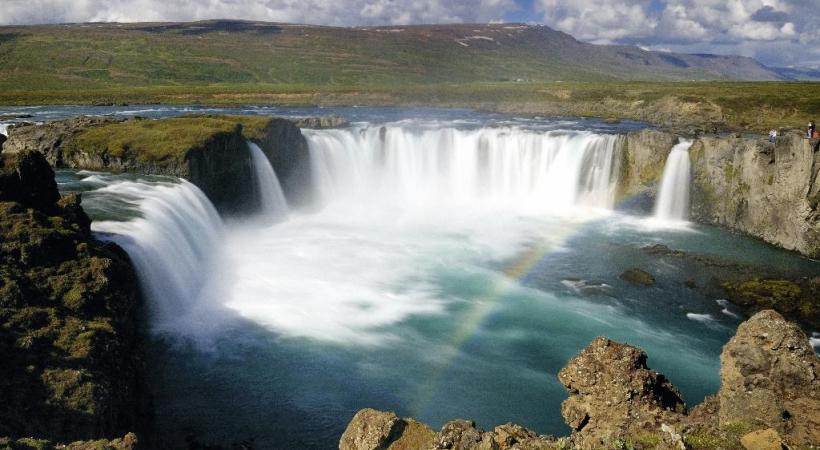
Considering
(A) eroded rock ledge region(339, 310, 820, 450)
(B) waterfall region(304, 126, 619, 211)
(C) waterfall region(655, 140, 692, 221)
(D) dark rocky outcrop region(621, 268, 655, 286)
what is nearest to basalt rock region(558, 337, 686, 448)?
(A) eroded rock ledge region(339, 310, 820, 450)

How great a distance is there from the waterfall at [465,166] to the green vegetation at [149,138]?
36.0 ft

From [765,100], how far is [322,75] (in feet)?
479

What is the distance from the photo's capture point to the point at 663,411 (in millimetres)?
10180

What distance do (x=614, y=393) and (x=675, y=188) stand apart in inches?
1418

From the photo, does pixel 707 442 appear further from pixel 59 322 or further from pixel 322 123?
pixel 322 123

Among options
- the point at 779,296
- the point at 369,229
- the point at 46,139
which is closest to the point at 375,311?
the point at 369,229

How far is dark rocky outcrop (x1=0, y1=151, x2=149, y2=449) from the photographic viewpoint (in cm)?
1023

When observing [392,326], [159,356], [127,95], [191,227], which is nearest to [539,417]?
[392,326]

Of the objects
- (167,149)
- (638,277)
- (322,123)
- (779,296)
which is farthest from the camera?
(322,123)

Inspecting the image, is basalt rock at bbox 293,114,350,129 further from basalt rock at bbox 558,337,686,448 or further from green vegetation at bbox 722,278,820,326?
basalt rock at bbox 558,337,686,448

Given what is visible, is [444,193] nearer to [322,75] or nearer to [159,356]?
[159,356]

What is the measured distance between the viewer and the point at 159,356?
18.5 m

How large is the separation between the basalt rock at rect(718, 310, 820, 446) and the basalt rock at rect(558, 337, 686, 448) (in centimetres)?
103

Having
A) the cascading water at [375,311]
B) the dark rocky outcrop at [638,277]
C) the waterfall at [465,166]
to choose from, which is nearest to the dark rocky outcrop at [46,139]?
the cascading water at [375,311]
